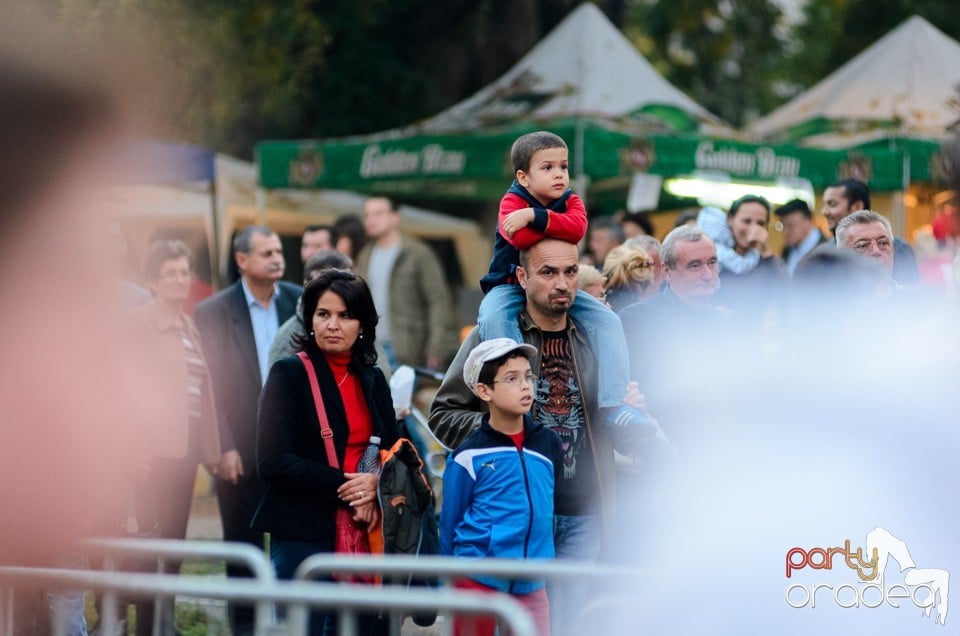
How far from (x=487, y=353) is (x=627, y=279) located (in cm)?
244

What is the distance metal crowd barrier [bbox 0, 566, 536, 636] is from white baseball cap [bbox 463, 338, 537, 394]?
1374 millimetres

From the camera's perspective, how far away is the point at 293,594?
4.14 meters

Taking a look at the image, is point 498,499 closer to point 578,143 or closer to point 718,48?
point 578,143

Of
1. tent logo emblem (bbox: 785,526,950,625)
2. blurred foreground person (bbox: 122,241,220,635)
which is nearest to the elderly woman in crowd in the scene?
blurred foreground person (bbox: 122,241,220,635)

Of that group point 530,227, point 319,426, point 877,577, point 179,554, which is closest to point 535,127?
point 319,426

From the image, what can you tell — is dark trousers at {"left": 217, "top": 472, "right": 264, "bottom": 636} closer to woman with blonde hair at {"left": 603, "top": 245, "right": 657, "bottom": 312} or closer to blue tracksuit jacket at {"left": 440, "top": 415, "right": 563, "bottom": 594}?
woman with blonde hair at {"left": 603, "top": 245, "right": 657, "bottom": 312}

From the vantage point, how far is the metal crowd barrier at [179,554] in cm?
452

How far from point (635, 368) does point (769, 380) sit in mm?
2853

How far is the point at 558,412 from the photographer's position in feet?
20.1

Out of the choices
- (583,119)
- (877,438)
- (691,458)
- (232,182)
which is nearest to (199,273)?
(232,182)

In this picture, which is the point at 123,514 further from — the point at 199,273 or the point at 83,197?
the point at 199,273

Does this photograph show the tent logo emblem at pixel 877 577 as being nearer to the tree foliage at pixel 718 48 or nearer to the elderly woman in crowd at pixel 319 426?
the elderly woman in crowd at pixel 319 426

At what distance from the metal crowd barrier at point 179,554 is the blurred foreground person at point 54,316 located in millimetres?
247

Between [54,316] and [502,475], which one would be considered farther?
[502,475]
